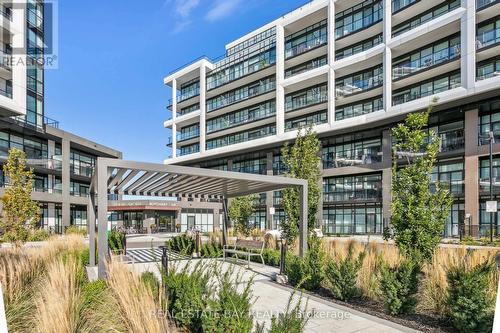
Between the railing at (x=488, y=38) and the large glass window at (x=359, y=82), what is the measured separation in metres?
8.25

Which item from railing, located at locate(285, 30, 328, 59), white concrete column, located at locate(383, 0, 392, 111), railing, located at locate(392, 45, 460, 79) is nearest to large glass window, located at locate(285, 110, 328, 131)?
railing, located at locate(285, 30, 328, 59)

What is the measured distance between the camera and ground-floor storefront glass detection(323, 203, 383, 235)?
34.9m

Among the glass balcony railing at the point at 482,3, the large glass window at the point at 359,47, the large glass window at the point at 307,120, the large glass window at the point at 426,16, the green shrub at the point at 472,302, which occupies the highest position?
the large glass window at the point at 426,16

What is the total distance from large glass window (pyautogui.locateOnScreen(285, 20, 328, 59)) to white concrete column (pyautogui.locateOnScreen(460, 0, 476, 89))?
45.3 feet

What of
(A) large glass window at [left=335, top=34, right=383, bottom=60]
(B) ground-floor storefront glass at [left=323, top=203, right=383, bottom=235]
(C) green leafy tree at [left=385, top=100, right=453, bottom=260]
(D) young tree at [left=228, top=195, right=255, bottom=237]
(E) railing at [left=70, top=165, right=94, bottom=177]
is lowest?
(B) ground-floor storefront glass at [left=323, top=203, right=383, bottom=235]

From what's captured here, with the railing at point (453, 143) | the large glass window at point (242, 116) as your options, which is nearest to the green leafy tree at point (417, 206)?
the railing at point (453, 143)

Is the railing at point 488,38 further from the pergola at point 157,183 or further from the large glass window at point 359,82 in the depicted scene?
the pergola at point 157,183

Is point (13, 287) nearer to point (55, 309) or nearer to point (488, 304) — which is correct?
point (55, 309)

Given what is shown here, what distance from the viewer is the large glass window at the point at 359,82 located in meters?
33.8

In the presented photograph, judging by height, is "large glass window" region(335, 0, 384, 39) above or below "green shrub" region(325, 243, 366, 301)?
above

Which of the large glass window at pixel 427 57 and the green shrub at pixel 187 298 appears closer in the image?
the green shrub at pixel 187 298

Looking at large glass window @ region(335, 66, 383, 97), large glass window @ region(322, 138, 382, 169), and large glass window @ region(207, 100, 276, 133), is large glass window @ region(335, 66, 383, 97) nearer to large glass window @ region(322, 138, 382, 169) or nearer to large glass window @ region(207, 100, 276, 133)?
large glass window @ region(322, 138, 382, 169)

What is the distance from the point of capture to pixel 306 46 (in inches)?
1577

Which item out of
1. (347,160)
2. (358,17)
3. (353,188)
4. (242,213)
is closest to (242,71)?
(358,17)
